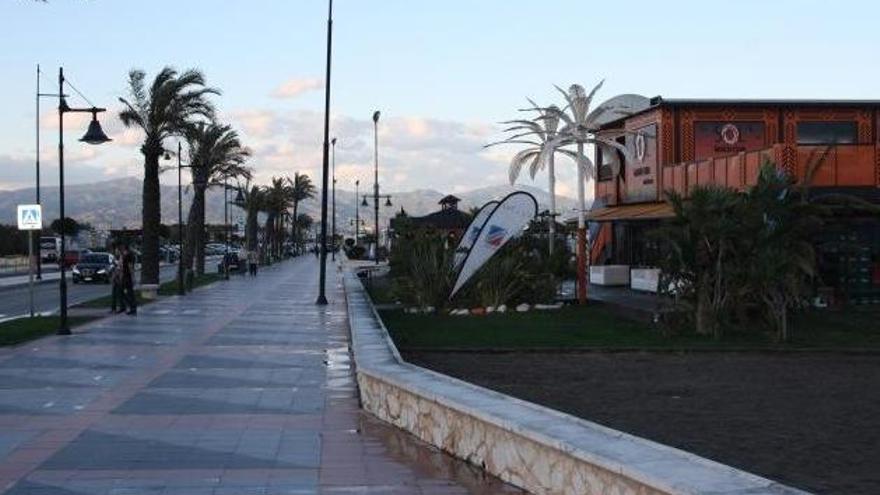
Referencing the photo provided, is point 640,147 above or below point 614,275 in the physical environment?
above

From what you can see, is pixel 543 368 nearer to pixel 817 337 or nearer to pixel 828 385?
pixel 828 385

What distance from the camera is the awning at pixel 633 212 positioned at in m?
30.5

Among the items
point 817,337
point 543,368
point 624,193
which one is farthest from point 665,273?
point 624,193

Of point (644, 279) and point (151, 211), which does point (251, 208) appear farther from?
point (644, 279)

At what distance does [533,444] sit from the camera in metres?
7.39

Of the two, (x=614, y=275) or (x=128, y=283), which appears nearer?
(x=128, y=283)

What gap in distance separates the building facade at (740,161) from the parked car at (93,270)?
23.1 meters

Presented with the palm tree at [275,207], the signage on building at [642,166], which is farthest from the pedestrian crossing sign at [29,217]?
the palm tree at [275,207]

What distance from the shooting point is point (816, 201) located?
21.4m

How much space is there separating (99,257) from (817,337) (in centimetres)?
3939

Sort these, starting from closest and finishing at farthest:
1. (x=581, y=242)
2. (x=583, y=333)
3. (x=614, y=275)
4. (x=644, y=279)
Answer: (x=583, y=333) < (x=581, y=242) < (x=644, y=279) < (x=614, y=275)

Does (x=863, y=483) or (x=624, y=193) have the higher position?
(x=624, y=193)

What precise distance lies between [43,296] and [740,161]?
24.1 m

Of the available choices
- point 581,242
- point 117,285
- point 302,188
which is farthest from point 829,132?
point 302,188
